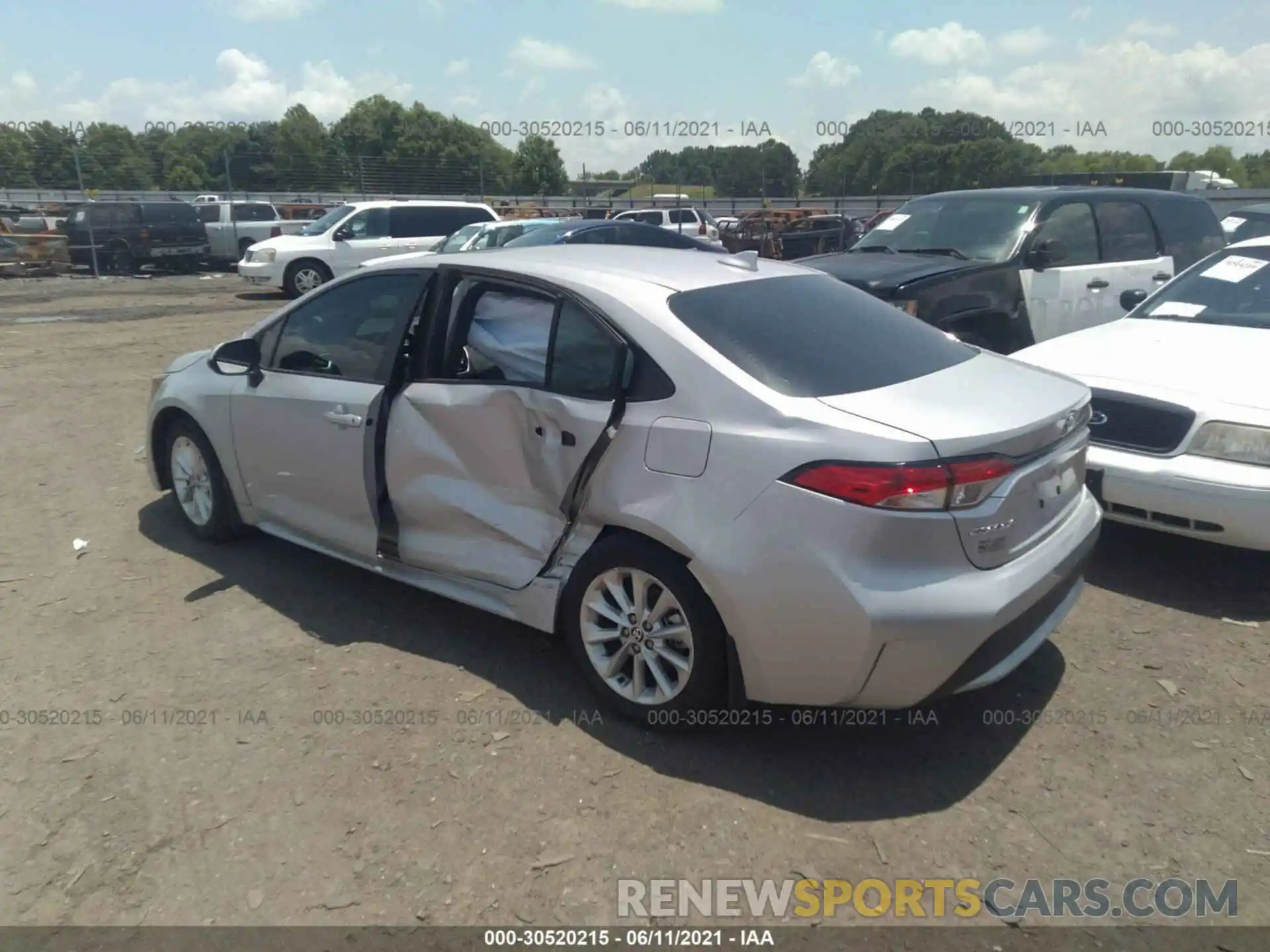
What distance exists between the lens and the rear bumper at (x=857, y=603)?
2.83 metres

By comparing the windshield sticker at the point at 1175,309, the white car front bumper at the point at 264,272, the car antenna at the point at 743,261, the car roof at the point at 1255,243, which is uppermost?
the car antenna at the point at 743,261

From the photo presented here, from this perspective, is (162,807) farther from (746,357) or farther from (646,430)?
(746,357)

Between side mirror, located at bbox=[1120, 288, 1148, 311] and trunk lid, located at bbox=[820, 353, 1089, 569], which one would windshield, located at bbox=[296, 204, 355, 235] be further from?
trunk lid, located at bbox=[820, 353, 1089, 569]

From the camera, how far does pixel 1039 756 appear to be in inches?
128

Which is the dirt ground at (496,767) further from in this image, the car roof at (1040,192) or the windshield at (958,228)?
the car roof at (1040,192)

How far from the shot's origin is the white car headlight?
4.23 meters

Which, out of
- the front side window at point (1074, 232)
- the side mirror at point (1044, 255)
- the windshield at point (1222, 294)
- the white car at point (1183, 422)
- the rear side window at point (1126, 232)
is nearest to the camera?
the white car at point (1183, 422)

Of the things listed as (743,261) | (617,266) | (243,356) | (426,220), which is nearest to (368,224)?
(426,220)

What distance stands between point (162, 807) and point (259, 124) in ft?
197

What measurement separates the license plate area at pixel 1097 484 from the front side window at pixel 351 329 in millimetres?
3227

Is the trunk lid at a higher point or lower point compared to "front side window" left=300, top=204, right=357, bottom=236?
lower

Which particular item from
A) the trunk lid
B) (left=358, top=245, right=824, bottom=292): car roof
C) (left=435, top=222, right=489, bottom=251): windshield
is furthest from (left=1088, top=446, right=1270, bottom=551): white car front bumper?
(left=435, top=222, right=489, bottom=251): windshield

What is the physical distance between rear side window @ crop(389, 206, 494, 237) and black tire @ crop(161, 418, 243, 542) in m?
13.7


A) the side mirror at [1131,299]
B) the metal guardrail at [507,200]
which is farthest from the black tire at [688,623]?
the metal guardrail at [507,200]
